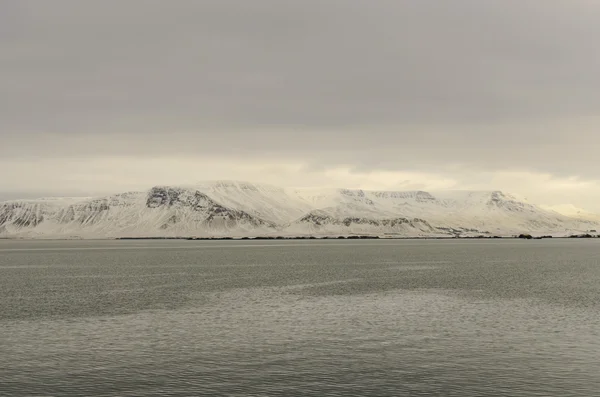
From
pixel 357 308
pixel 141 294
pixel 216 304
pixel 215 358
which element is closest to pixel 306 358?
pixel 215 358

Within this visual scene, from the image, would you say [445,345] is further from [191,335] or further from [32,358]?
[32,358]

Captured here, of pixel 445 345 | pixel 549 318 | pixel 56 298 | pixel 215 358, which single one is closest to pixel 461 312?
pixel 549 318

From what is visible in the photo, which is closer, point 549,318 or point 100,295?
point 549,318

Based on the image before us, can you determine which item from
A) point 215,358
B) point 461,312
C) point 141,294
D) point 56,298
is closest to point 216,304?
point 141,294

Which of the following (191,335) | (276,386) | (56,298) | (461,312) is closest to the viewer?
(276,386)

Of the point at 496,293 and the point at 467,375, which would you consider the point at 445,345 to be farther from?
the point at 496,293

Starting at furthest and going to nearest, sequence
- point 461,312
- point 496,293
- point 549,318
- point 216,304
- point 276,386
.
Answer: point 496,293 → point 216,304 → point 461,312 → point 549,318 → point 276,386

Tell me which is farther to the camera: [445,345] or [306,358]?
[445,345]

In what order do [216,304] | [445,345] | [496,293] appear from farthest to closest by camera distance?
[496,293] → [216,304] → [445,345]

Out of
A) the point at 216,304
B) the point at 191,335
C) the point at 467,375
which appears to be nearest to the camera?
the point at 467,375
